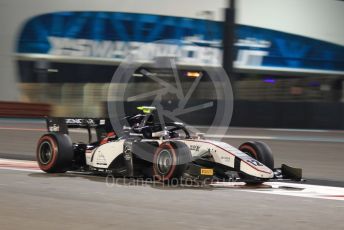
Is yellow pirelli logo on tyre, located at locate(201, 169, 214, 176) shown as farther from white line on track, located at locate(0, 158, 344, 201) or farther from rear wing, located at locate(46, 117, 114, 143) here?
rear wing, located at locate(46, 117, 114, 143)

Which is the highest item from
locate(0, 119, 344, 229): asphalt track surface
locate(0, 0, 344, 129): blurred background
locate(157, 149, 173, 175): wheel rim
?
locate(0, 0, 344, 129): blurred background

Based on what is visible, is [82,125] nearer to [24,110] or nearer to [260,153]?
[260,153]

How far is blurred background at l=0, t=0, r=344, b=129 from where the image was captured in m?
31.4

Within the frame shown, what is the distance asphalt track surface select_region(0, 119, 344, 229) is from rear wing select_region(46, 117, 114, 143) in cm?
74

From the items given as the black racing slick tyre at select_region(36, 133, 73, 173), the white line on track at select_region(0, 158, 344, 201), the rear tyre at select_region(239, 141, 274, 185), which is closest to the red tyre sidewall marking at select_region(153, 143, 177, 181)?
the white line on track at select_region(0, 158, 344, 201)

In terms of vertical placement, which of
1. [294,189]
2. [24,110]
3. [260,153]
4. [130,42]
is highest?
[130,42]

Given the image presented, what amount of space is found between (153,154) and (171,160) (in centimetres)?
53

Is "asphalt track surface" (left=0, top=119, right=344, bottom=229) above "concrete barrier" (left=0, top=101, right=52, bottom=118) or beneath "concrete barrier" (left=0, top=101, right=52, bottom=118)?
beneath

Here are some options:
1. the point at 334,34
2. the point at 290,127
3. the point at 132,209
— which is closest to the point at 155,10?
the point at 334,34

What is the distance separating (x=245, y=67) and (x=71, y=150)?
27.5m

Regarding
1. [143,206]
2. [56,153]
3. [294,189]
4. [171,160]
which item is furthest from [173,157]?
[56,153]

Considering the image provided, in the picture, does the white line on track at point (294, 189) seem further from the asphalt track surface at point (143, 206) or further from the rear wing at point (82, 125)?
the rear wing at point (82, 125)

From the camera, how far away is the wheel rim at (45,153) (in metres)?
9.19

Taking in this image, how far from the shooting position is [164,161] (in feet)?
25.9
